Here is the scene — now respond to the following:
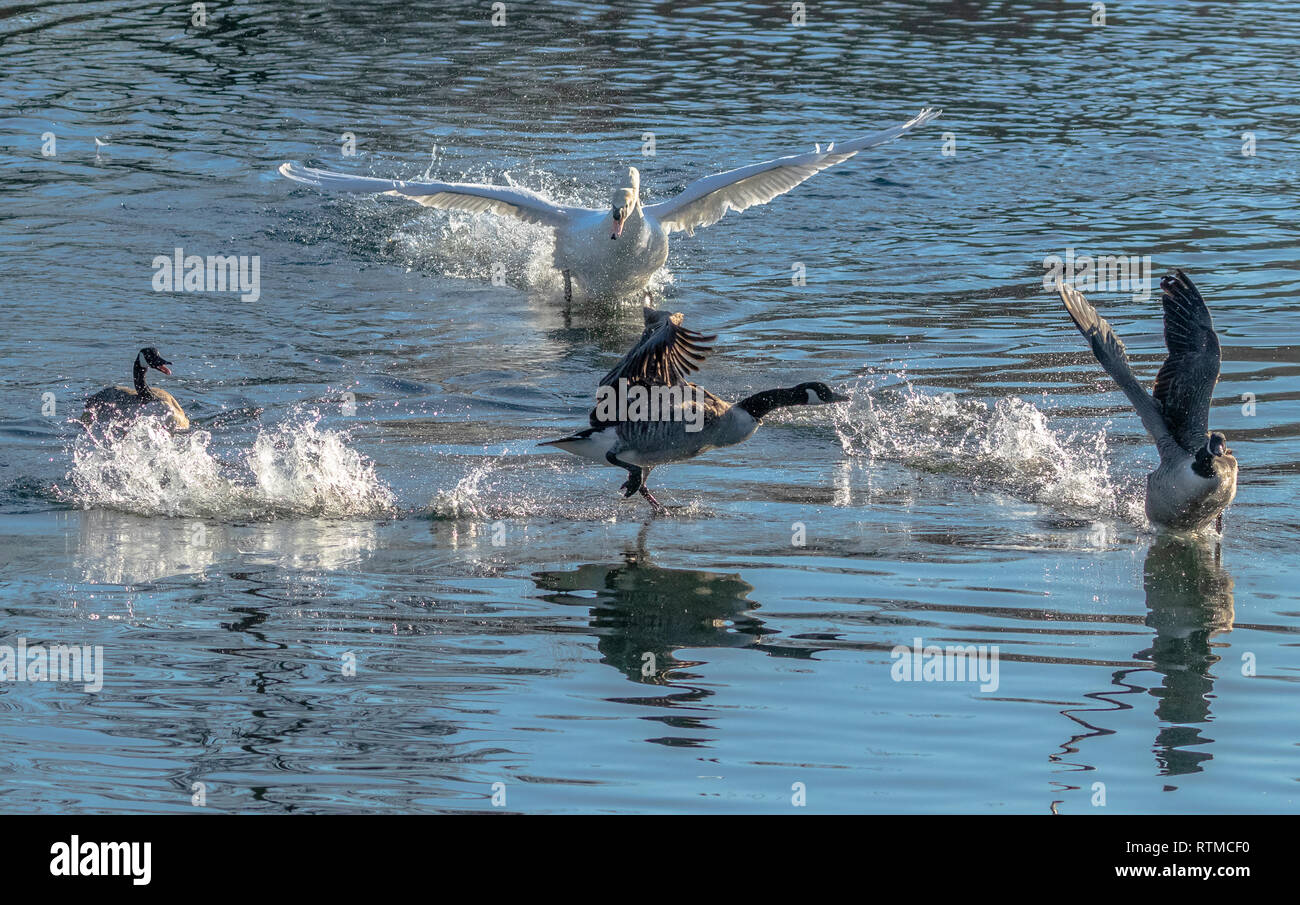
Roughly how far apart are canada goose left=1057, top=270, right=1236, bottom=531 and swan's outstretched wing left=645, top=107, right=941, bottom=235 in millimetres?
4891

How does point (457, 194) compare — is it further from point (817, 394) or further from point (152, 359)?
point (817, 394)

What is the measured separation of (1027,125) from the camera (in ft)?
70.6

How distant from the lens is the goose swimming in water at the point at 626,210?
14055 mm

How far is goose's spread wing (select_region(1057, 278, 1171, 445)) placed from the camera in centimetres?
900

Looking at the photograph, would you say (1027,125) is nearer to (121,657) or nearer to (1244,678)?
(1244,678)

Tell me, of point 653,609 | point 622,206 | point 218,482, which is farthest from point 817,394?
point 622,206

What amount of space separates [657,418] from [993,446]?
2.50 m

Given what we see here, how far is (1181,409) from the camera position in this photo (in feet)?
29.4

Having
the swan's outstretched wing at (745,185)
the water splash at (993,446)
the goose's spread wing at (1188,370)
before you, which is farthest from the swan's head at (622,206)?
the goose's spread wing at (1188,370)

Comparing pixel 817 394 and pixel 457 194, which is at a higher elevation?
pixel 457 194

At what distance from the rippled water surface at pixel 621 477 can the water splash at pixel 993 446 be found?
0.13 feet

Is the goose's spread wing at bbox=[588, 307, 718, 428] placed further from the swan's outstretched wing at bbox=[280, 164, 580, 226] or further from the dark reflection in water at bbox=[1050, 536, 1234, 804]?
the swan's outstretched wing at bbox=[280, 164, 580, 226]

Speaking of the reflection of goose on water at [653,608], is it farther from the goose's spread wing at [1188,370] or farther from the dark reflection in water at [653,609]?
the goose's spread wing at [1188,370]

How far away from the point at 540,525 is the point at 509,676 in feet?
7.78
